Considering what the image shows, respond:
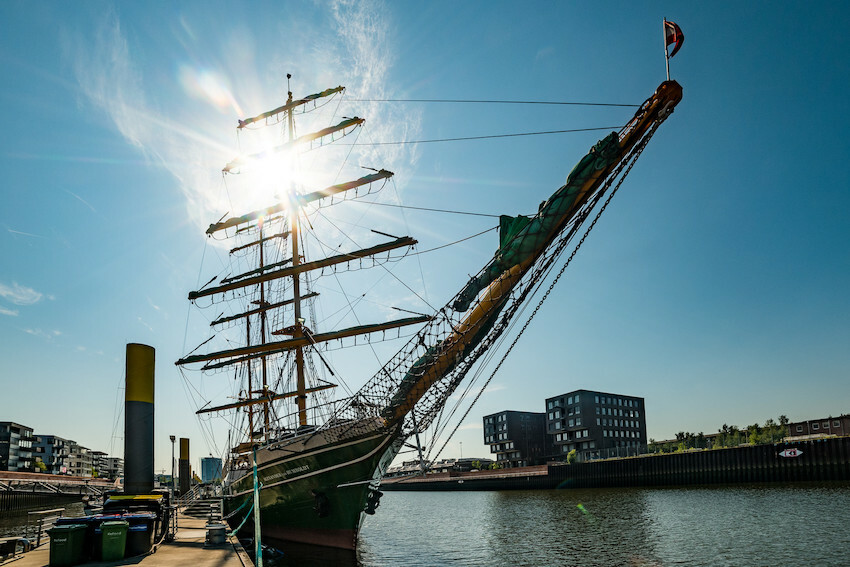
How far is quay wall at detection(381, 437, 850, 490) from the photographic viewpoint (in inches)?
1925

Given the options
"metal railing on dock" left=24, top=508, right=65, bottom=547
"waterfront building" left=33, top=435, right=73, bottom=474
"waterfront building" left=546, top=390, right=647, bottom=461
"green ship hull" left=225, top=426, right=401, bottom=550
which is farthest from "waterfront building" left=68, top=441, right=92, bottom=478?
"green ship hull" left=225, top=426, right=401, bottom=550

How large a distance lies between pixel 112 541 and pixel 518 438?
354ft

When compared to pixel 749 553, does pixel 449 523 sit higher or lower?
lower

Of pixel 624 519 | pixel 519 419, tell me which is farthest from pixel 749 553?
pixel 519 419

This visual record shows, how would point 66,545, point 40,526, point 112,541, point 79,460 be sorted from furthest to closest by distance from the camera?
point 79,460 → point 40,526 → point 112,541 → point 66,545

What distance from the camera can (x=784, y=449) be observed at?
52156 mm

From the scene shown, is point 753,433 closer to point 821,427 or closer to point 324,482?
point 821,427

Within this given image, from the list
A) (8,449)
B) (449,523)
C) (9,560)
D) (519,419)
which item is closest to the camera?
(9,560)

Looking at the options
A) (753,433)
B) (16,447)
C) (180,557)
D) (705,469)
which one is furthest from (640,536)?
Result: (16,447)

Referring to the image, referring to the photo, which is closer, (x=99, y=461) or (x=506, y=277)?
(x=506, y=277)

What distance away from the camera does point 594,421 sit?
9656 centimetres

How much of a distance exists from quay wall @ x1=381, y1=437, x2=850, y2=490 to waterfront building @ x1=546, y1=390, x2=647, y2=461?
17.5 m

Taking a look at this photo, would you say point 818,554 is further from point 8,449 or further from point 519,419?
point 8,449

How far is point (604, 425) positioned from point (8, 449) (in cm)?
11241
